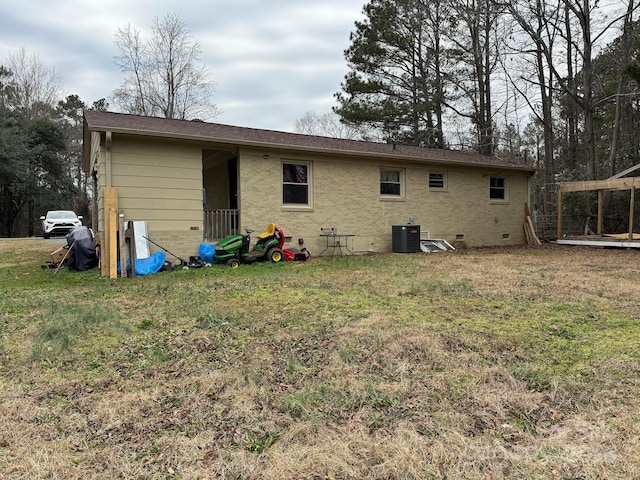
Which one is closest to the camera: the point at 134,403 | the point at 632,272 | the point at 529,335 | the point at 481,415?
the point at 481,415

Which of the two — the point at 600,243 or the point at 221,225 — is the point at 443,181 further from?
the point at 221,225

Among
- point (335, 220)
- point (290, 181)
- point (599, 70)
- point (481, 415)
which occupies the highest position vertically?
point (599, 70)

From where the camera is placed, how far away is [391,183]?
13.1 m

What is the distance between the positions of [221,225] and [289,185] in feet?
7.08

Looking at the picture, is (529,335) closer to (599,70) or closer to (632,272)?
(632,272)

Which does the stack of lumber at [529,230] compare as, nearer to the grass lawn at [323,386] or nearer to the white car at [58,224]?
the grass lawn at [323,386]

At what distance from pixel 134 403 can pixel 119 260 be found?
661 centimetres

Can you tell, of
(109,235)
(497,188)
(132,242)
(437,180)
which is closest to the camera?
(109,235)

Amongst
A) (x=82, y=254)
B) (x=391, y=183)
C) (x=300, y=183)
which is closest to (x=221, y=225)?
(x=300, y=183)

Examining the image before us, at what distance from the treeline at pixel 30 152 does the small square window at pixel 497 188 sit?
2523 cm

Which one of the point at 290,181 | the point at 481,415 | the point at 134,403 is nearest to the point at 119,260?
the point at 290,181

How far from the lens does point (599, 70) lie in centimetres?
1788

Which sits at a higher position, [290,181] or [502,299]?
[290,181]

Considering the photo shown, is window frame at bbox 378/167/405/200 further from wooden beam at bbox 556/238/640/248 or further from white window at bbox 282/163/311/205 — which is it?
wooden beam at bbox 556/238/640/248
